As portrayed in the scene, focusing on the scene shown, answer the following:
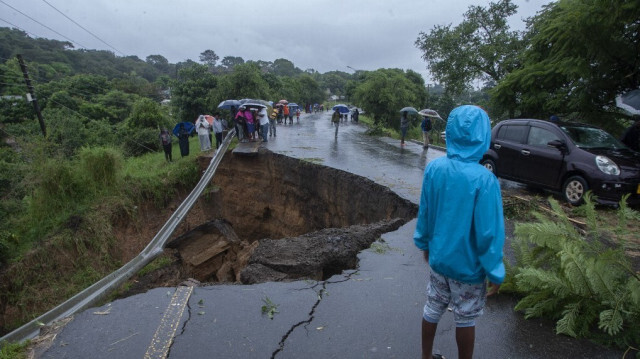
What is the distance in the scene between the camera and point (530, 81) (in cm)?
1109

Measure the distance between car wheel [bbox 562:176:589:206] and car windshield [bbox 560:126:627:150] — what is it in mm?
698

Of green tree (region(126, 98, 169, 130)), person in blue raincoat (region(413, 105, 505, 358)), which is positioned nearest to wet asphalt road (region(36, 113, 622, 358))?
person in blue raincoat (region(413, 105, 505, 358))

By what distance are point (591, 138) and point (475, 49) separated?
1492 centimetres

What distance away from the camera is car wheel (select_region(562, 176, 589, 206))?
6770mm

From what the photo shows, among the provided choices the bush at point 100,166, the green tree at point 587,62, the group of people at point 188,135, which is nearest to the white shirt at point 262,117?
the group of people at point 188,135

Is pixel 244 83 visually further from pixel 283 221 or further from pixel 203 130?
pixel 283 221

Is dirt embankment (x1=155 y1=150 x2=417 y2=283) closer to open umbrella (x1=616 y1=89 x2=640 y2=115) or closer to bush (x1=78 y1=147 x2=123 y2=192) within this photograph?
bush (x1=78 y1=147 x2=123 y2=192)

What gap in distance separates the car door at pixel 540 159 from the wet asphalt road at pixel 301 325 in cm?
472

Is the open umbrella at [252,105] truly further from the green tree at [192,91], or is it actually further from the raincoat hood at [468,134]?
the raincoat hood at [468,134]

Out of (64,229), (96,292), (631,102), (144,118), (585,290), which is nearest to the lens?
(585,290)

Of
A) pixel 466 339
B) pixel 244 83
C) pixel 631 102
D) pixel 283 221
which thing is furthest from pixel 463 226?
pixel 244 83

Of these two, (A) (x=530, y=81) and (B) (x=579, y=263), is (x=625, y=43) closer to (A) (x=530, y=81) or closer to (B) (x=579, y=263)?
(A) (x=530, y=81)

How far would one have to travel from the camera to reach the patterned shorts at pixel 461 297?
2.34 meters

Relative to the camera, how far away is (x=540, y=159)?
7621mm
